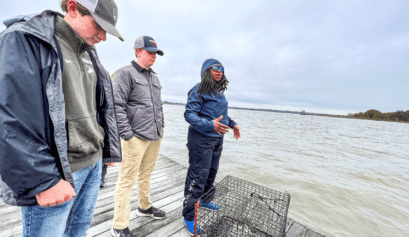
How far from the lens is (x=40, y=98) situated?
30.7 inches

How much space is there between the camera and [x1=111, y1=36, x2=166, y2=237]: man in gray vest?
1.87 metres

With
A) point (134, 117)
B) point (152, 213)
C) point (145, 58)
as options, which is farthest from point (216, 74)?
point (152, 213)

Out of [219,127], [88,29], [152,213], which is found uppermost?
[88,29]

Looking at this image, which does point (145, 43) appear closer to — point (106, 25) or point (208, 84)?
point (208, 84)

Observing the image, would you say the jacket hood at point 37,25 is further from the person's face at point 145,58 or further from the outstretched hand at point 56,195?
the person's face at point 145,58

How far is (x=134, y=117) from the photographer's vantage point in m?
1.96

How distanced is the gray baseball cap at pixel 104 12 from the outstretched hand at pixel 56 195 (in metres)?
0.92

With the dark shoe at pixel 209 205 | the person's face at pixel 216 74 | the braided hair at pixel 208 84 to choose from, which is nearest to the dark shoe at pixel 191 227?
the dark shoe at pixel 209 205

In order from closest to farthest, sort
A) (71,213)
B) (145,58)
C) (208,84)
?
(71,213) → (145,58) → (208,84)

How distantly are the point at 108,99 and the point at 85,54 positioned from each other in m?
0.39

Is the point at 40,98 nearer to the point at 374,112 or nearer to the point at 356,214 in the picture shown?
the point at 356,214

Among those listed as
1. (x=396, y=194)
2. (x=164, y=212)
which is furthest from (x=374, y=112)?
(x=164, y=212)

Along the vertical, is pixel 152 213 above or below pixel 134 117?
below

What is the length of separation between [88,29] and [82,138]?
2.27ft
